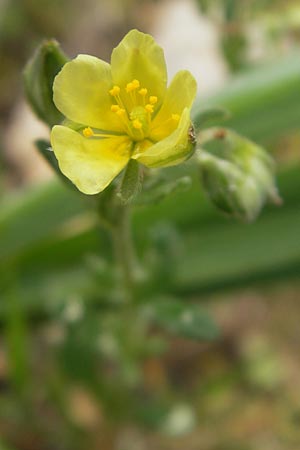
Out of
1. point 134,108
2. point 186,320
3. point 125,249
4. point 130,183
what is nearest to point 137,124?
point 134,108

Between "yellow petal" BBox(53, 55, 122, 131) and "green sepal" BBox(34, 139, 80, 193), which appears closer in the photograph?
Result: "yellow petal" BBox(53, 55, 122, 131)

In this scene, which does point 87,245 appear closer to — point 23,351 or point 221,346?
point 23,351

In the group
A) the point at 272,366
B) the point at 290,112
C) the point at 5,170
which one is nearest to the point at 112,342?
the point at 272,366

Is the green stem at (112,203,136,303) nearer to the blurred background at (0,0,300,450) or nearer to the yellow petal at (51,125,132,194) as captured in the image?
the blurred background at (0,0,300,450)

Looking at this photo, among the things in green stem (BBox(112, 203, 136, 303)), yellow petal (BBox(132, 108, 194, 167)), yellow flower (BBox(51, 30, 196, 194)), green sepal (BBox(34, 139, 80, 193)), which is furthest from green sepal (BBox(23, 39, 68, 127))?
yellow petal (BBox(132, 108, 194, 167))

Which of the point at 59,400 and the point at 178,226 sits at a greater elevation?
the point at 178,226

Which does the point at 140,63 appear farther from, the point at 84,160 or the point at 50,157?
the point at 50,157

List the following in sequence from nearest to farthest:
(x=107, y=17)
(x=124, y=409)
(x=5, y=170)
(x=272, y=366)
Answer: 1. (x=124, y=409)
2. (x=272, y=366)
3. (x=5, y=170)
4. (x=107, y=17)
